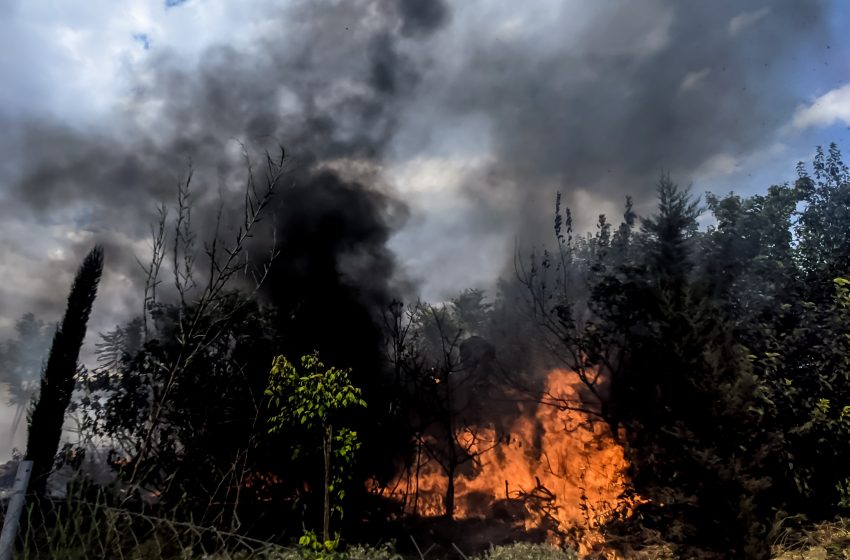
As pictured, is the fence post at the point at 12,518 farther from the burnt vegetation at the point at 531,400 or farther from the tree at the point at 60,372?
the tree at the point at 60,372

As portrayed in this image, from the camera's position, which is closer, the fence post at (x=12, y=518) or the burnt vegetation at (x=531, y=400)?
the fence post at (x=12, y=518)

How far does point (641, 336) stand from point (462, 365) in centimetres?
824

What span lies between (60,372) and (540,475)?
1849 centimetres

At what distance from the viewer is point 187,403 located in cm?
1345

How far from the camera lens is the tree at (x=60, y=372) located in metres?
15.4

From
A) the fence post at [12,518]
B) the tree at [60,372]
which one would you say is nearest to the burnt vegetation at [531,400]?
the tree at [60,372]

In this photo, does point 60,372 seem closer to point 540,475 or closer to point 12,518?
point 12,518

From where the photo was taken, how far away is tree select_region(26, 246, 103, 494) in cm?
1536

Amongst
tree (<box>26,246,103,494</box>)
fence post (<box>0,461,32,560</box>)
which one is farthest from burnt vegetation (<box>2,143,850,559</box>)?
fence post (<box>0,461,32,560</box>)

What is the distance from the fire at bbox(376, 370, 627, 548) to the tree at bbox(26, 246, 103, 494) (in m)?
12.5

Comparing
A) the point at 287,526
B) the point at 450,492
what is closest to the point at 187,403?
the point at 287,526

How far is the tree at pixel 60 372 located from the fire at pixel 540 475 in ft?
41.0

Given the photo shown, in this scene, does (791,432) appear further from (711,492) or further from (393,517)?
(393,517)

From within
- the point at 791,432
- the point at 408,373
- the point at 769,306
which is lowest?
the point at 791,432
